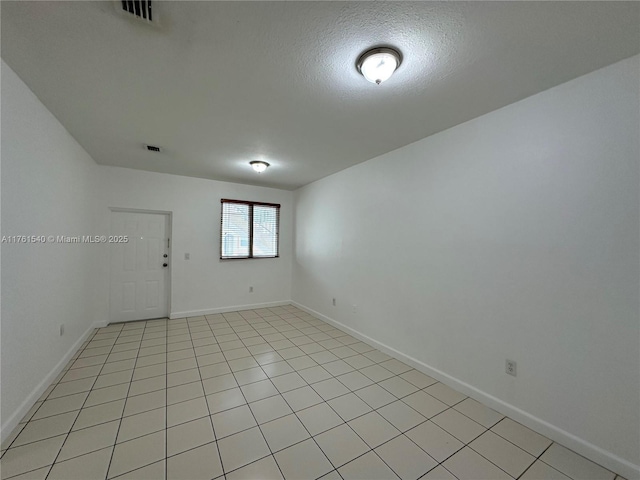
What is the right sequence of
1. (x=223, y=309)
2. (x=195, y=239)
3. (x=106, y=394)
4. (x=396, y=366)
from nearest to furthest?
(x=106, y=394) → (x=396, y=366) → (x=195, y=239) → (x=223, y=309)

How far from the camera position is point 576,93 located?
1779 millimetres

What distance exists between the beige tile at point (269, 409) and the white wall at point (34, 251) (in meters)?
1.66

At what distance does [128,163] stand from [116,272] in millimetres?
1775

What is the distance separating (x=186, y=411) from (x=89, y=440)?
59 centimetres

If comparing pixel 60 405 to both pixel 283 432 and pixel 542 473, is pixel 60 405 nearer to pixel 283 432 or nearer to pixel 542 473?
pixel 283 432

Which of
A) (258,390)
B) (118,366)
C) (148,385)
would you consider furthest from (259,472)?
(118,366)

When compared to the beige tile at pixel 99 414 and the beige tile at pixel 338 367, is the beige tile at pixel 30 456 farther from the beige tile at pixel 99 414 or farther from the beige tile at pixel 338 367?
the beige tile at pixel 338 367

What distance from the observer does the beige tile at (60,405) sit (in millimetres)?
1984

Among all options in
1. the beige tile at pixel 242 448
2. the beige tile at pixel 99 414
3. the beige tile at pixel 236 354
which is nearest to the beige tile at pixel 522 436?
the beige tile at pixel 242 448

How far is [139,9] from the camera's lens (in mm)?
1277

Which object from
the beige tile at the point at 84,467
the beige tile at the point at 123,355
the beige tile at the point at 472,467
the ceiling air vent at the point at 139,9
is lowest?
the beige tile at the point at 472,467

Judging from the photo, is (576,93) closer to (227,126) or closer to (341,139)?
(341,139)

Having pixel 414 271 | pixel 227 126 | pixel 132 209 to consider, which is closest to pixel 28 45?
pixel 227 126

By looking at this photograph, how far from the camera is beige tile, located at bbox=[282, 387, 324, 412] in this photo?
7.11ft
